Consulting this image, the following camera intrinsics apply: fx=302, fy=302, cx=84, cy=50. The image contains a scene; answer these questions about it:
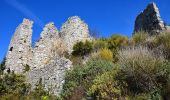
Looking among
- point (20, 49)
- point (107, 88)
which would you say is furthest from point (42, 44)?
point (107, 88)

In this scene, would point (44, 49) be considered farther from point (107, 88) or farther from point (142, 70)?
point (142, 70)

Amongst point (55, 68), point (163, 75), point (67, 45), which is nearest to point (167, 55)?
point (163, 75)

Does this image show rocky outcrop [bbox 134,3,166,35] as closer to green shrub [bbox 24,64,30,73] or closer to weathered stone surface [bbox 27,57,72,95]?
weathered stone surface [bbox 27,57,72,95]

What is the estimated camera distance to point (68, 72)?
1452 cm

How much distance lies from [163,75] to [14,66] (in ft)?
42.2

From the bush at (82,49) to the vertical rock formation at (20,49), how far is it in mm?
4007

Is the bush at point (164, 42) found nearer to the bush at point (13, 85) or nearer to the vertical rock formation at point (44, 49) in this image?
the bush at point (13, 85)

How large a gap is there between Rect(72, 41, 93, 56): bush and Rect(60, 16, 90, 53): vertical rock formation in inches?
59.9

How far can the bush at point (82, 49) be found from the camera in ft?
60.4

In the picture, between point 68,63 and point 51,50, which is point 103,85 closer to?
point 68,63

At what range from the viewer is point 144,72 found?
34.0 ft

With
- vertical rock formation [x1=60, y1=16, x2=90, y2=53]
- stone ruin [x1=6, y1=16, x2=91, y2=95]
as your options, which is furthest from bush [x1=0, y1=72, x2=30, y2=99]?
vertical rock formation [x1=60, y1=16, x2=90, y2=53]

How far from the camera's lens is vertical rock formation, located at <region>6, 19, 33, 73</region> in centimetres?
2073

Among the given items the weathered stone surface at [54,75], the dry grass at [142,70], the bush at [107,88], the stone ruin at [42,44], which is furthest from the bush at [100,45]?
the dry grass at [142,70]
